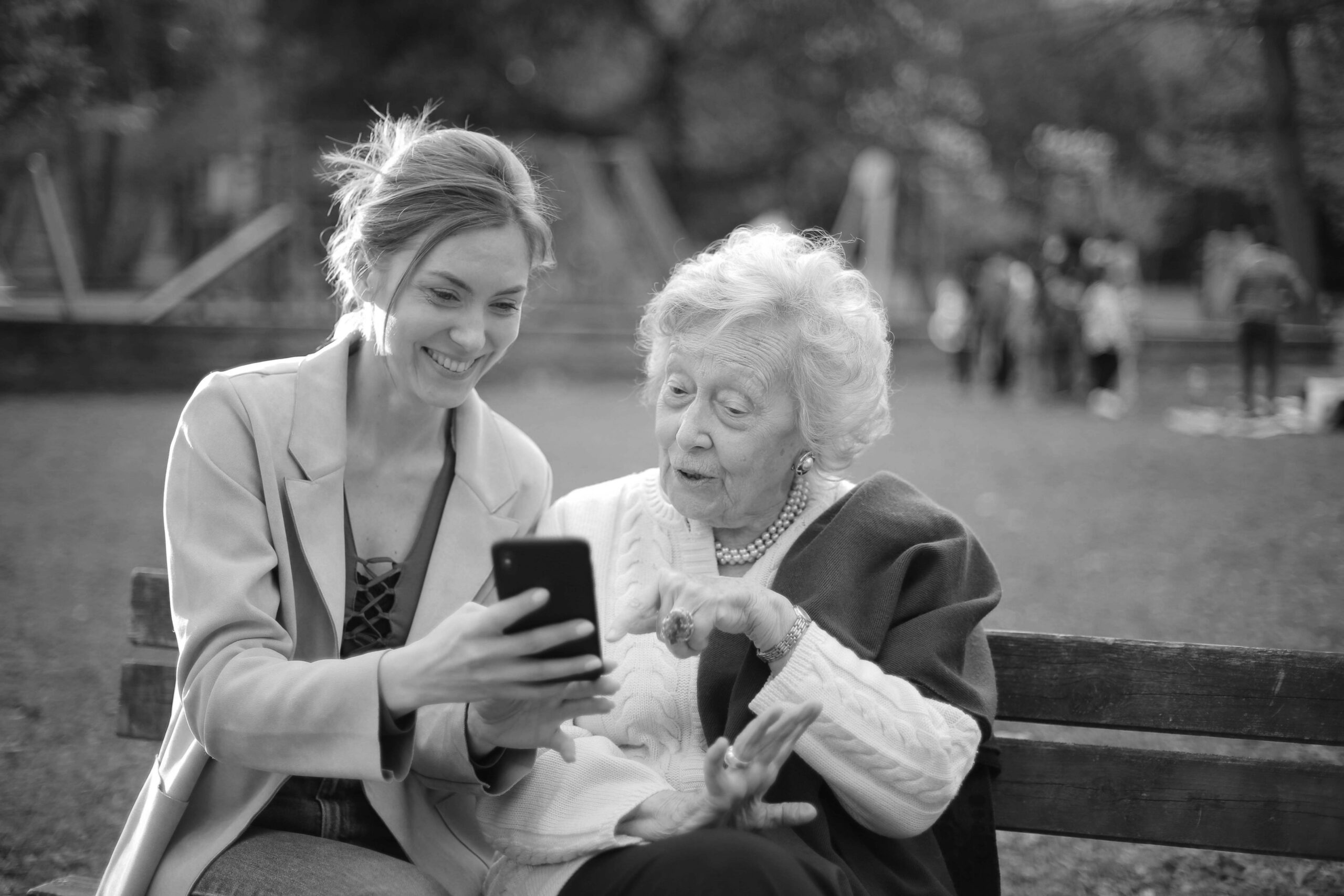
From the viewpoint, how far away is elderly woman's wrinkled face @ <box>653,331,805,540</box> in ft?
9.29

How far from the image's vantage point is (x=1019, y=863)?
4.14m

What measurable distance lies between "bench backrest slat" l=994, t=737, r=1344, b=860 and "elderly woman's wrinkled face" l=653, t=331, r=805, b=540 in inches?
34.6

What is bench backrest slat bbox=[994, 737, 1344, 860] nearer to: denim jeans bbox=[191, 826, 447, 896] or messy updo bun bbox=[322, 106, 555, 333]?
denim jeans bbox=[191, 826, 447, 896]

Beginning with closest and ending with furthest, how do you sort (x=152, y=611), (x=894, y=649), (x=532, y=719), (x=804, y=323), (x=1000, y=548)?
1. (x=532, y=719)
2. (x=894, y=649)
3. (x=804, y=323)
4. (x=152, y=611)
5. (x=1000, y=548)

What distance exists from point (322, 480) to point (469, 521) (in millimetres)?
345

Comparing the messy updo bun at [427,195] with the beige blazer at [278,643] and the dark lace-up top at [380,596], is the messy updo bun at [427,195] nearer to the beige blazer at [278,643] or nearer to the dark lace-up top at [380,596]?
the beige blazer at [278,643]

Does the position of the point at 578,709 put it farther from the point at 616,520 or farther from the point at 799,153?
the point at 799,153

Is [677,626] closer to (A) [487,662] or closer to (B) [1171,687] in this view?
(A) [487,662]

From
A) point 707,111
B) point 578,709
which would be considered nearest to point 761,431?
point 578,709

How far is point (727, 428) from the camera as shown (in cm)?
284

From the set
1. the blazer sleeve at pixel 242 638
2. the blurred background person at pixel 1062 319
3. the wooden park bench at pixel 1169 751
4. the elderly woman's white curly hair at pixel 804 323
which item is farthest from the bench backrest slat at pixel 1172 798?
the blurred background person at pixel 1062 319

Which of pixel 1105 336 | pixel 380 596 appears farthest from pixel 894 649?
pixel 1105 336

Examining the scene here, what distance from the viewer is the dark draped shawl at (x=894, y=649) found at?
8.54 ft

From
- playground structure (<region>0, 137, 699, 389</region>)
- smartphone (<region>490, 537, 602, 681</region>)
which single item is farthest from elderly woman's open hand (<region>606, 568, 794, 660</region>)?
playground structure (<region>0, 137, 699, 389</region>)
